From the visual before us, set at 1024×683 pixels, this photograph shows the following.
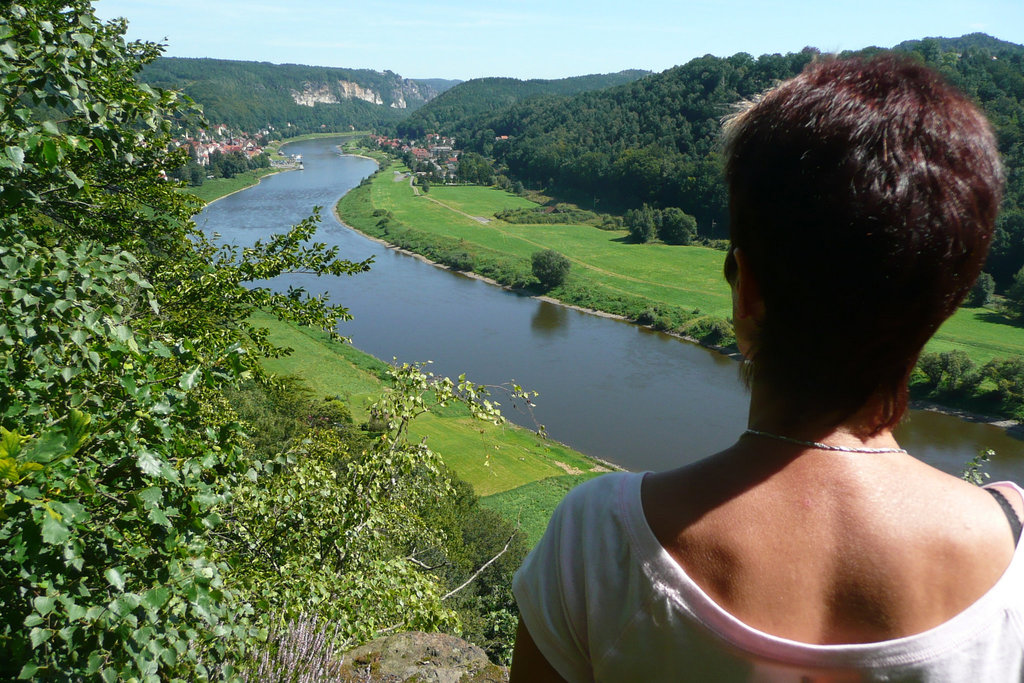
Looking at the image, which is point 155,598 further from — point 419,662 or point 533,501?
point 533,501

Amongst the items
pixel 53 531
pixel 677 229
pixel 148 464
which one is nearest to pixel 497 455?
pixel 148 464

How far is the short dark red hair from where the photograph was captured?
0.68 meters

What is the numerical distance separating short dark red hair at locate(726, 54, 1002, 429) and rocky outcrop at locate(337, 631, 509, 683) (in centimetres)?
212

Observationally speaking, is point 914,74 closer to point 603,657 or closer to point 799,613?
point 799,613

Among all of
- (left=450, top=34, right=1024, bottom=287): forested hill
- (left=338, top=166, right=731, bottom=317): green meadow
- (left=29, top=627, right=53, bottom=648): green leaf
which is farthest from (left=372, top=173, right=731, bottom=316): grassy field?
(left=29, top=627, right=53, bottom=648): green leaf

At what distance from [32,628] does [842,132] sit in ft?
6.49

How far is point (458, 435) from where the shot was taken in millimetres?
19125

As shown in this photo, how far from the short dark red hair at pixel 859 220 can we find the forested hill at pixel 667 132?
3664 cm

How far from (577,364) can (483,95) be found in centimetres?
13894

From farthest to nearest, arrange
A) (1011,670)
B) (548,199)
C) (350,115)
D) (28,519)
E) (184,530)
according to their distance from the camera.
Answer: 1. (350,115)
2. (548,199)
3. (184,530)
4. (28,519)
5. (1011,670)

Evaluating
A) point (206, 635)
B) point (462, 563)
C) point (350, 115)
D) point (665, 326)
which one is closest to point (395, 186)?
point (665, 326)

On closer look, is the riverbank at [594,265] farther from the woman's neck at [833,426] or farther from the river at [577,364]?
the woman's neck at [833,426]

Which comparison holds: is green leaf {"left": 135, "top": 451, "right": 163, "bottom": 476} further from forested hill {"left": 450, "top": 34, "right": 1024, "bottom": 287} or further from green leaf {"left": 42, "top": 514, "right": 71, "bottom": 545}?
forested hill {"left": 450, "top": 34, "right": 1024, "bottom": 287}

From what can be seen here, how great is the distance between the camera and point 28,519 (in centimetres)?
159
